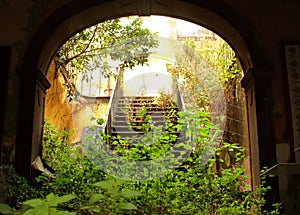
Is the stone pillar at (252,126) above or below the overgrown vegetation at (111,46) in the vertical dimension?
below

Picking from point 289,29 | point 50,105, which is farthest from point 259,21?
point 50,105

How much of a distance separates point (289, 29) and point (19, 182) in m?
3.46

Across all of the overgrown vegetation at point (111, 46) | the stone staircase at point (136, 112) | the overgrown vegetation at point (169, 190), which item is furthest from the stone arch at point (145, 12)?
the stone staircase at point (136, 112)

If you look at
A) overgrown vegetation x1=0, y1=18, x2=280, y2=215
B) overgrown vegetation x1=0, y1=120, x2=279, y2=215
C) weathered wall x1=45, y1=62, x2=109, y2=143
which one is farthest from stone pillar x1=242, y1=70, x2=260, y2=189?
weathered wall x1=45, y1=62, x2=109, y2=143

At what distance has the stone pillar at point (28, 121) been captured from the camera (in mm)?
4184

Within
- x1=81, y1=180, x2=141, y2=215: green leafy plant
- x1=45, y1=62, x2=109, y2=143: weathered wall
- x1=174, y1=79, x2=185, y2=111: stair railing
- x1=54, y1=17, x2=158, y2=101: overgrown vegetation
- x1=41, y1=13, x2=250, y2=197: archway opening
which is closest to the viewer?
x1=81, y1=180, x2=141, y2=215: green leafy plant

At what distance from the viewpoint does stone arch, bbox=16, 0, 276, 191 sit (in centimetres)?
422

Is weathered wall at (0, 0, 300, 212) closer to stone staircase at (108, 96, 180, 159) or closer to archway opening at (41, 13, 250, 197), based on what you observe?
archway opening at (41, 13, 250, 197)

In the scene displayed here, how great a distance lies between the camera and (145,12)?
17.0ft

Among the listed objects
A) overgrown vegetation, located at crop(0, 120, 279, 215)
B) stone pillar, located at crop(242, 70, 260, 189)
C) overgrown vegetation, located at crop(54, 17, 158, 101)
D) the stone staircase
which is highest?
overgrown vegetation, located at crop(54, 17, 158, 101)

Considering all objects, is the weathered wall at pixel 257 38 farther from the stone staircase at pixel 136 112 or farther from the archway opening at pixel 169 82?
the stone staircase at pixel 136 112

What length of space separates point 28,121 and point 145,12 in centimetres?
217

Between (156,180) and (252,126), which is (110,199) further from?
(252,126)

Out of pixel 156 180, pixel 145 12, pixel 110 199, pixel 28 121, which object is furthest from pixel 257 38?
pixel 110 199
